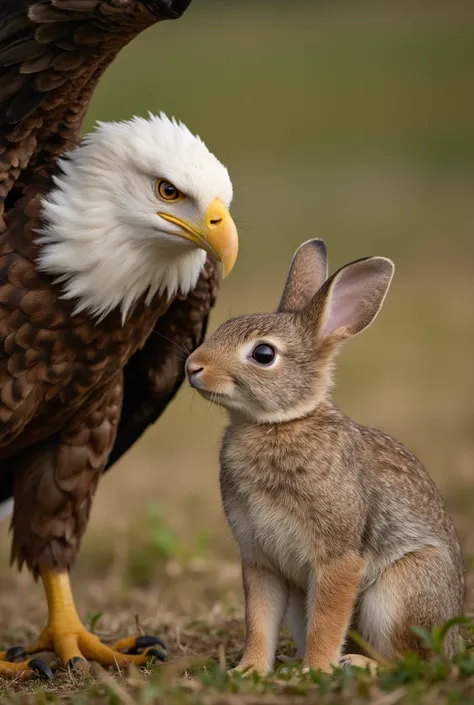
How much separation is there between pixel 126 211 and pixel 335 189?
13.1 m

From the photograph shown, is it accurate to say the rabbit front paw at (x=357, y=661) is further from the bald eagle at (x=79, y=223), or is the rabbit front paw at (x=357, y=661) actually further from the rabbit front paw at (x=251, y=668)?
the bald eagle at (x=79, y=223)

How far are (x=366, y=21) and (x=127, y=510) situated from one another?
16.4 m

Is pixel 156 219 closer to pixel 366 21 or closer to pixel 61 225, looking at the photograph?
pixel 61 225

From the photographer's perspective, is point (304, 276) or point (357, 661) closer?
point (357, 661)

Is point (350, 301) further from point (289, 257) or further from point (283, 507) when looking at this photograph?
point (289, 257)

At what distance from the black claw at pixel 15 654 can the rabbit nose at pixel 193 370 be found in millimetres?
1709

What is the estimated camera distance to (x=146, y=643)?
4.95 m

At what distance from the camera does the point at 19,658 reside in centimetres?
496

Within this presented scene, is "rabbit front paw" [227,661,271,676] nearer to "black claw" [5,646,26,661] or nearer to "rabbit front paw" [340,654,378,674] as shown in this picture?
"rabbit front paw" [340,654,378,674]

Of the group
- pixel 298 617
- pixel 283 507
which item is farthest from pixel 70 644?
pixel 283 507

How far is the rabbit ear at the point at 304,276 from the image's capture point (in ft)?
14.2

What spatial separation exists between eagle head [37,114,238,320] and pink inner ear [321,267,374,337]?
0.48m

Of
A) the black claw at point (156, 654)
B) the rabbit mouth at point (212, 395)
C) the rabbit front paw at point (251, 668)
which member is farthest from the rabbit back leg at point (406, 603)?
the black claw at point (156, 654)

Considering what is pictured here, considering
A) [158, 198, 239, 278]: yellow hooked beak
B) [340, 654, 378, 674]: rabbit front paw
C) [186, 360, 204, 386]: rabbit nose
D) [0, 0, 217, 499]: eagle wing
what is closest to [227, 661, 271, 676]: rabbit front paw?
[340, 654, 378, 674]: rabbit front paw
